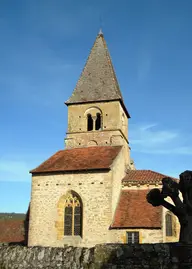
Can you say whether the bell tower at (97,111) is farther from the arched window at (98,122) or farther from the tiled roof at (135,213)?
the tiled roof at (135,213)

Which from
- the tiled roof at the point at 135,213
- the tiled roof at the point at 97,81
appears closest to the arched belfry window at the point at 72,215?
the tiled roof at the point at 135,213

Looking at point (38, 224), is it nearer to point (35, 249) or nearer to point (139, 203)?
point (139, 203)

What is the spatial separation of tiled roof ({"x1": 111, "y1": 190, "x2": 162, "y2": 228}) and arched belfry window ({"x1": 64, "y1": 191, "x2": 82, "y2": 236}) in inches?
91.1

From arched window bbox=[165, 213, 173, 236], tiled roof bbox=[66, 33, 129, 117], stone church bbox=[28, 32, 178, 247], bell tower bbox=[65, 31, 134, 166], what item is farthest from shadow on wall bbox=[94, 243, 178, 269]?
tiled roof bbox=[66, 33, 129, 117]

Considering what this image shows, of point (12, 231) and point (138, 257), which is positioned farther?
point (12, 231)

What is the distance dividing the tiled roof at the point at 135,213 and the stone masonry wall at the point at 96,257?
46.4 feet

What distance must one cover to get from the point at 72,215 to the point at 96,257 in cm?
1593

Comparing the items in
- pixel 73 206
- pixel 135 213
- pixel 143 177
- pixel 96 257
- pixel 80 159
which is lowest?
pixel 96 257

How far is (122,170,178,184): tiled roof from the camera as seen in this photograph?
74.5 feet

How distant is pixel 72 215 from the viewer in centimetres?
2120

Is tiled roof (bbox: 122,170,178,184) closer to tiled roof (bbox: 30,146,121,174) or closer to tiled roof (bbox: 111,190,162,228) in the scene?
tiled roof (bbox: 111,190,162,228)

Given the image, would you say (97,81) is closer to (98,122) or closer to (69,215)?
(98,122)

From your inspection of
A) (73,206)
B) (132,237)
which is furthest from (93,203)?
(132,237)

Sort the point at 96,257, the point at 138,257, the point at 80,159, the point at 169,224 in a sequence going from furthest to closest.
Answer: the point at 80,159
the point at 169,224
the point at 96,257
the point at 138,257
